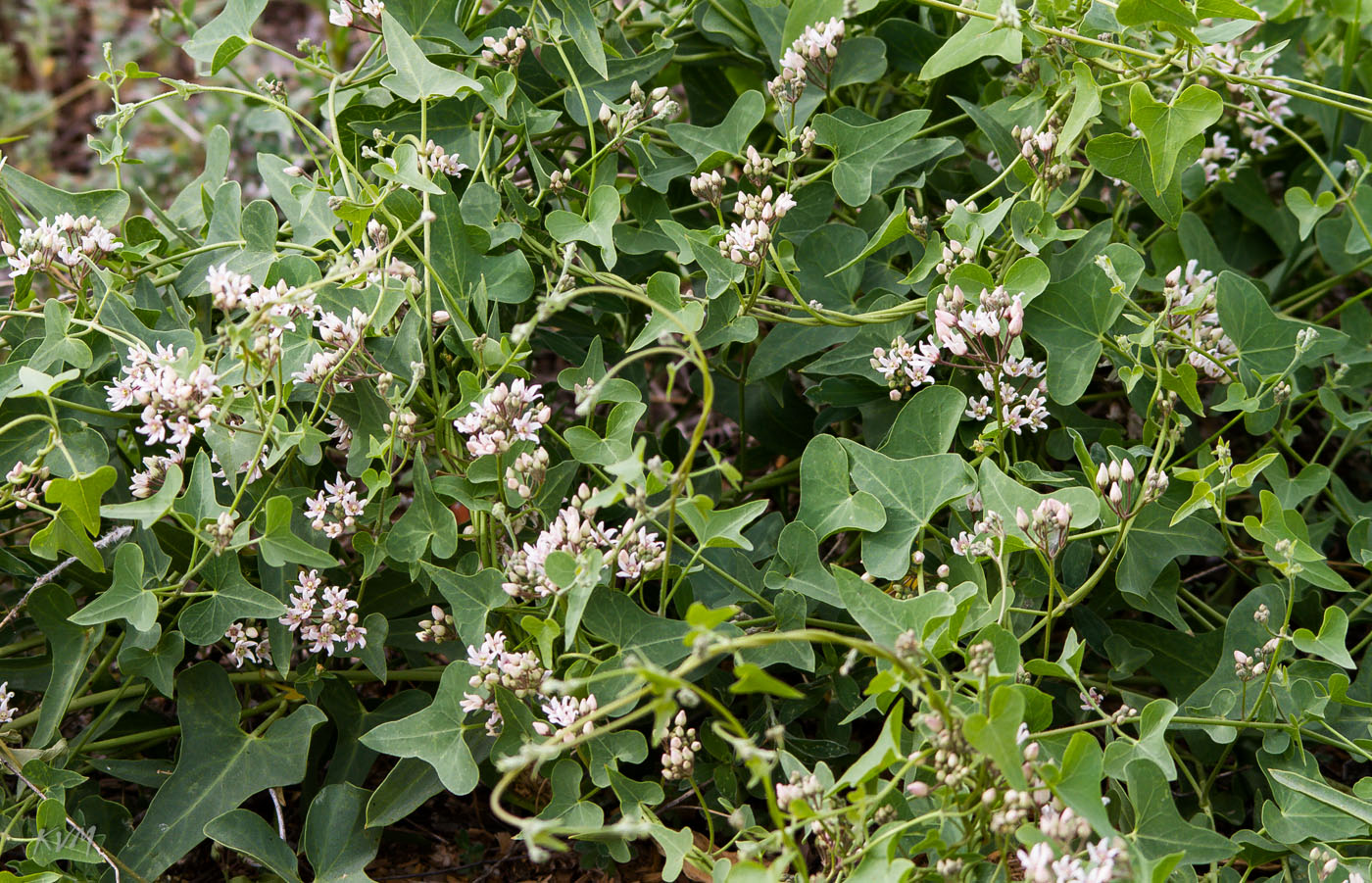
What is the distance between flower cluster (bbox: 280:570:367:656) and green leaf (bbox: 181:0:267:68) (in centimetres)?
75

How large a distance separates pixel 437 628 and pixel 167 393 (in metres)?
0.42

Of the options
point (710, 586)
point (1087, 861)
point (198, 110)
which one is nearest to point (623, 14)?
point (710, 586)

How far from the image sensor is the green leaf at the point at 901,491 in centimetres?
133

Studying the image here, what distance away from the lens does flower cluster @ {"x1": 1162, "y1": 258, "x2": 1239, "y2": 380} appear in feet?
4.56

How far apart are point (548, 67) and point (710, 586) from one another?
811mm

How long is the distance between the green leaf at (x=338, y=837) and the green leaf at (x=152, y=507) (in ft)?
1.46

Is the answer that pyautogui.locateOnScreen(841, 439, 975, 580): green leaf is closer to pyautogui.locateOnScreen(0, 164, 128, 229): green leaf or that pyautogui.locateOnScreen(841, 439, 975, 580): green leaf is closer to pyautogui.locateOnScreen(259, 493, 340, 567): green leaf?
pyautogui.locateOnScreen(259, 493, 340, 567): green leaf

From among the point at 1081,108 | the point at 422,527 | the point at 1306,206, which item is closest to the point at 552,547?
the point at 422,527

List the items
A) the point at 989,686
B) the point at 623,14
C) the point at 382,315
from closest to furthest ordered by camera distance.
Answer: the point at 989,686 → the point at 382,315 → the point at 623,14

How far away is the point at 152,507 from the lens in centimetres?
121

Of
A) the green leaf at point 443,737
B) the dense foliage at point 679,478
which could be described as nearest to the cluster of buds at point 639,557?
the dense foliage at point 679,478

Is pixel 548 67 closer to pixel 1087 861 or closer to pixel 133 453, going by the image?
pixel 133 453

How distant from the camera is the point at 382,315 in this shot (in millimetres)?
1354

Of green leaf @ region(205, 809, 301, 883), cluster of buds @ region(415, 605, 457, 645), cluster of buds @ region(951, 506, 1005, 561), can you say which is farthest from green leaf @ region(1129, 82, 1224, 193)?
green leaf @ region(205, 809, 301, 883)
